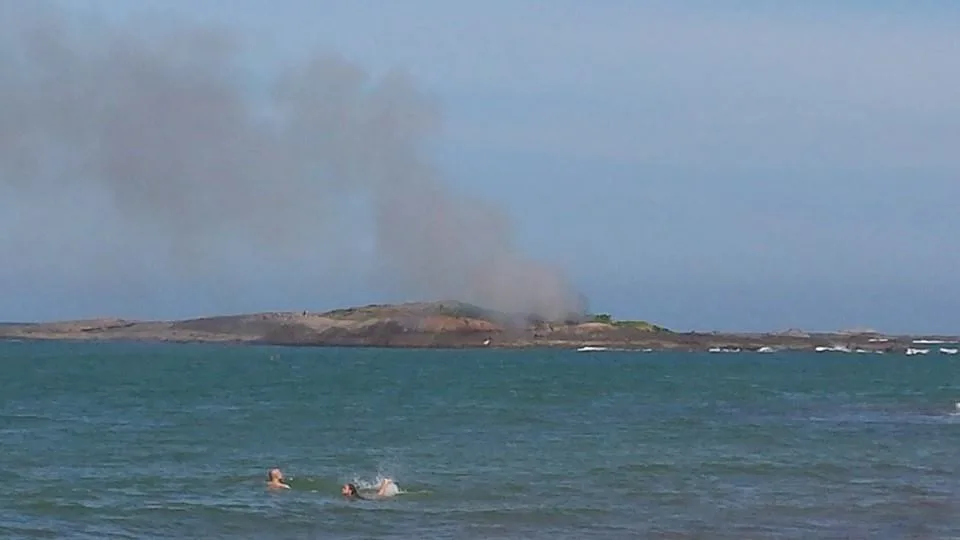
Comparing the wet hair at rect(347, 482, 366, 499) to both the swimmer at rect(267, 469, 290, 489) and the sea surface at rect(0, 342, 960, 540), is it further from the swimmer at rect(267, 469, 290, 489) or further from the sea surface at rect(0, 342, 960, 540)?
the swimmer at rect(267, 469, 290, 489)

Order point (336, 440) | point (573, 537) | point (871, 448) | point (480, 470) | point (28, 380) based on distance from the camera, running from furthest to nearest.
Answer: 1. point (28, 380)
2. point (336, 440)
3. point (871, 448)
4. point (480, 470)
5. point (573, 537)

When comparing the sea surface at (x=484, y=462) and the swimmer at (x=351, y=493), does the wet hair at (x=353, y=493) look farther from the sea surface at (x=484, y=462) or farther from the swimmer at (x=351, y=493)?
the sea surface at (x=484, y=462)

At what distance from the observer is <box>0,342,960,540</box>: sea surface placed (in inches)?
1119

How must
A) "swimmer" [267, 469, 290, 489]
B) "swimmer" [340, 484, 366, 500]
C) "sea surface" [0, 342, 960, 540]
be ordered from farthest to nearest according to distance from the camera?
"swimmer" [267, 469, 290, 489], "swimmer" [340, 484, 366, 500], "sea surface" [0, 342, 960, 540]

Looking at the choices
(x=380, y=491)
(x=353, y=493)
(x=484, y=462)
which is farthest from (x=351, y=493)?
(x=484, y=462)

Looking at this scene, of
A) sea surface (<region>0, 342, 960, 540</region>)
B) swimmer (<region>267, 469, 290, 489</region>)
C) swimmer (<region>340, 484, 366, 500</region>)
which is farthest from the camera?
swimmer (<region>267, 469, 290, 489</region>)

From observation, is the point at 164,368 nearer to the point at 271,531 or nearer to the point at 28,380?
the point at 28,380

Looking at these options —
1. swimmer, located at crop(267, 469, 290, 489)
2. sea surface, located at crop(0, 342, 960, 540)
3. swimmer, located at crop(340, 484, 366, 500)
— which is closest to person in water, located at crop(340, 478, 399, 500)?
swimmer, located at crop(340, 484, 366, 500)

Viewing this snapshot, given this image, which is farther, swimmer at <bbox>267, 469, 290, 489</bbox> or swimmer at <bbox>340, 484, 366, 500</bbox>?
swimmer at <bbox>267, 469, 290, 489</bbox>

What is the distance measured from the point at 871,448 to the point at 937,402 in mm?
30547

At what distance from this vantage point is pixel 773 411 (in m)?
64.0

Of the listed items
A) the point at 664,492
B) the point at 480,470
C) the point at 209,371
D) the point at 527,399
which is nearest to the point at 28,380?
the point at 209,371

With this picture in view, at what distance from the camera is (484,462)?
40.6m

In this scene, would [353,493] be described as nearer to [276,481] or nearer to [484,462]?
[276,481]
